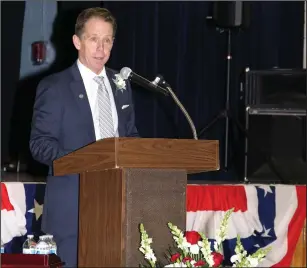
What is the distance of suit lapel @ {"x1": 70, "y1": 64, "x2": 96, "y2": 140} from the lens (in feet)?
8.64

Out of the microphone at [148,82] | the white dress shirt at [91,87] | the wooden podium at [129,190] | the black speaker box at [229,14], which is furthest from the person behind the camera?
the black speaker box at [229,14]

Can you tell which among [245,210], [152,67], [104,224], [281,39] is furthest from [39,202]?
[281,39]

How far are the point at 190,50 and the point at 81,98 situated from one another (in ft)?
13.3

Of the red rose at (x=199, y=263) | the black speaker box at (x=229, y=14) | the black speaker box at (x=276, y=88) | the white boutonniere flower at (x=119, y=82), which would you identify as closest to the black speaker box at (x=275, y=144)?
the black speaker box at (x=276, y=88)

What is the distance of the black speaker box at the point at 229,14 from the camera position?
18.3 feet

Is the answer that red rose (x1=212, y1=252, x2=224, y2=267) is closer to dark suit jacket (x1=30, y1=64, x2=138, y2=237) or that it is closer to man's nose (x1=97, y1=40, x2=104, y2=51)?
dark suit jacket (x1=30, y1=64, x2=138, y2=237)

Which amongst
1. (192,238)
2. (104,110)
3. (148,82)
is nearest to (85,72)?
(104,110)

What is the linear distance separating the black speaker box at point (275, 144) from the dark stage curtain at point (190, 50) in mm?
1162

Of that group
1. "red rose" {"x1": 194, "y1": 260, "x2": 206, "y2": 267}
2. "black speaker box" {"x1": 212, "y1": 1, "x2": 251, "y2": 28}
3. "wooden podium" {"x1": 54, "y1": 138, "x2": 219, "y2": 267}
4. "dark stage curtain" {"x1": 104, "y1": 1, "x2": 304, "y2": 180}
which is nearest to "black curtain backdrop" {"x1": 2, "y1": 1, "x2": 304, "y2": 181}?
"dark stage curtain" {"x1": 104, "y1": 1, "x2": 304, "y2": 180}

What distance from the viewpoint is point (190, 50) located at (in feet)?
21.7

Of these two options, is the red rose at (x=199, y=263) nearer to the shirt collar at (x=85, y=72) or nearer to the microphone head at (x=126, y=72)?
the microphone head at (x=126, y=72)

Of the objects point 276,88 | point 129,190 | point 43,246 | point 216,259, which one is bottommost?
point 43,246

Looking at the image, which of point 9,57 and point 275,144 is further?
point 9,57

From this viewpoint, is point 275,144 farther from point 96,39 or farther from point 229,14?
point 96,39
